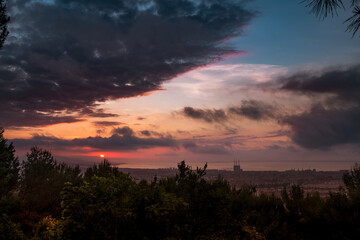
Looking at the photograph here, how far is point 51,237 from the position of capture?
680 cm

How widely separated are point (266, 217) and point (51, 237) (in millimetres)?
7484

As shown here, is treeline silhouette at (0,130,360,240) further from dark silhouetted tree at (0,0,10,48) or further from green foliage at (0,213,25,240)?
dark silhouetted tree at (0,0,10,48)

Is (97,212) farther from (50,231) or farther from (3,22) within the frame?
(3,22)

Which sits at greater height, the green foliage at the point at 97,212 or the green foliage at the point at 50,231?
the green foliage at the point at 97,212

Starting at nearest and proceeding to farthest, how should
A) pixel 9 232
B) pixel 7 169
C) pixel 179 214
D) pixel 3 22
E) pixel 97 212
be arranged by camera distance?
1. pixel 97 212
2. pixel 9 232
3. pixel 179 214
4. pixel 3 22
5. pixel 7 169

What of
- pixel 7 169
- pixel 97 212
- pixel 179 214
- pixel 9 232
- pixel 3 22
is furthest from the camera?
pixel 7 169

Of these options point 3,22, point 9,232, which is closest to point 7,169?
point 3,22

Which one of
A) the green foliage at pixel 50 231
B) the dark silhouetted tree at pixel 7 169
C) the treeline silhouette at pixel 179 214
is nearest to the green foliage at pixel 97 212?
the treeline silhouette at pixel 179 214

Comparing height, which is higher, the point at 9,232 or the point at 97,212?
the point at 97,212

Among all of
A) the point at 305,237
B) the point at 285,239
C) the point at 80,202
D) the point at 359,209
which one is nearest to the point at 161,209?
the point at 80,202

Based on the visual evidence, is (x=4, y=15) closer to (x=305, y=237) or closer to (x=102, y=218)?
(x=102, y=218)

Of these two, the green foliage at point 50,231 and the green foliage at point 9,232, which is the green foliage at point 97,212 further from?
the green foliage at point 9,232

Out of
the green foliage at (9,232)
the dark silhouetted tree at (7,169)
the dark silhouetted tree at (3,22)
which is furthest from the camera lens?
the dark silhouetted tree at (7,169)

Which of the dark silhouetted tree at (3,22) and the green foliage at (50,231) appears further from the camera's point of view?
the dark silhouetted tree at (3,22)
